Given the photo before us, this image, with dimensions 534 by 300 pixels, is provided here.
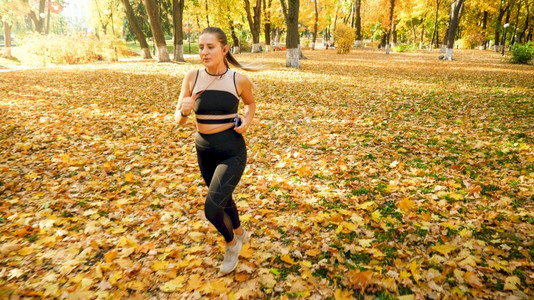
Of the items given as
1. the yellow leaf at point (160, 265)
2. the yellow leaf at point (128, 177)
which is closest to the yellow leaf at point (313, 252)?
the yellow leaf at point (160, 265)

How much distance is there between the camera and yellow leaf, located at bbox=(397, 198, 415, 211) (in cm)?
424

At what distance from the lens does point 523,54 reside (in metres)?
18.7

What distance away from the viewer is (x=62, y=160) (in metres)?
6.19

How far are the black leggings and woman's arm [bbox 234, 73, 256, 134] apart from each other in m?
0.15

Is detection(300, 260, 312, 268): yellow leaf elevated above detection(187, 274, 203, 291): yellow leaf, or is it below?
above

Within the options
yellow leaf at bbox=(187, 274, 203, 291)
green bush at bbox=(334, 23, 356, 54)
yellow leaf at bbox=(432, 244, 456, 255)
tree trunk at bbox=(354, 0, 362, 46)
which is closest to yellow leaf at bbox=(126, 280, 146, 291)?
yellow leaf at bbox=(187, 274, 203, 291)

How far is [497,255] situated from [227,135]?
3.36 metres

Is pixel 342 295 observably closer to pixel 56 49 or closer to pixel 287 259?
pixel 287 259

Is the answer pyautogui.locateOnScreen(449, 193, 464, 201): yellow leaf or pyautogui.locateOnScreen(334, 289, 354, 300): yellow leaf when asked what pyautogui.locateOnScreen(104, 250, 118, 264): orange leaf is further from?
pyautogui.locateOnScreen(449, 193, 464, 201): yellow leaf

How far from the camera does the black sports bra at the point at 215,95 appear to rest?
2.68 m

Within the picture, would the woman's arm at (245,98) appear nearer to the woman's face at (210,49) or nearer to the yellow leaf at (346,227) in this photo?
the woman's face at (210,49)

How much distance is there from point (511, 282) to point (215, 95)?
351 cm

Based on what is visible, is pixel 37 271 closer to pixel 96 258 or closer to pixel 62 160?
pixel 96 258

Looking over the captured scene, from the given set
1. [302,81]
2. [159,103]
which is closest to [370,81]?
[302,81]
